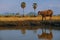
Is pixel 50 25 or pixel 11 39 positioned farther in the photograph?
pixel 50 25

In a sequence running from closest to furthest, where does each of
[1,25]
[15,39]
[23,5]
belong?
[15,39] < [1,25] < [23,5]

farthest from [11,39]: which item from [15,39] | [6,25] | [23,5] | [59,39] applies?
[23,5]

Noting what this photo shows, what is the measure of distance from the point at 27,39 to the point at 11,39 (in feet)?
4.41

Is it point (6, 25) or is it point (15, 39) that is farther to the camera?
point (6, 25)

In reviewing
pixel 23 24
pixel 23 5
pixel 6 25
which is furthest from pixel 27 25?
pixel 23 5

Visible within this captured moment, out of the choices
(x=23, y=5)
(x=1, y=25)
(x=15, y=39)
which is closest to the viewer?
(x=15, y=39)

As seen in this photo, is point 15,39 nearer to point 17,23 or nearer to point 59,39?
point 59,39

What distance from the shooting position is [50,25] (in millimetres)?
35844

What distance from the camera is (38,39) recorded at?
20203 mm

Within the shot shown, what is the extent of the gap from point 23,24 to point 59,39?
16825 millimetres

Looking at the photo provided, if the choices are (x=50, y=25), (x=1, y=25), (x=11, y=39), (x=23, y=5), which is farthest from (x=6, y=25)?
(x=23, y=5)

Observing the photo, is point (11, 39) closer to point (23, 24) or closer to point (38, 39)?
point (38, 39)

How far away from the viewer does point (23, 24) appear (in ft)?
120

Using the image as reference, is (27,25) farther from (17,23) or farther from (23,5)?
(23,5)
